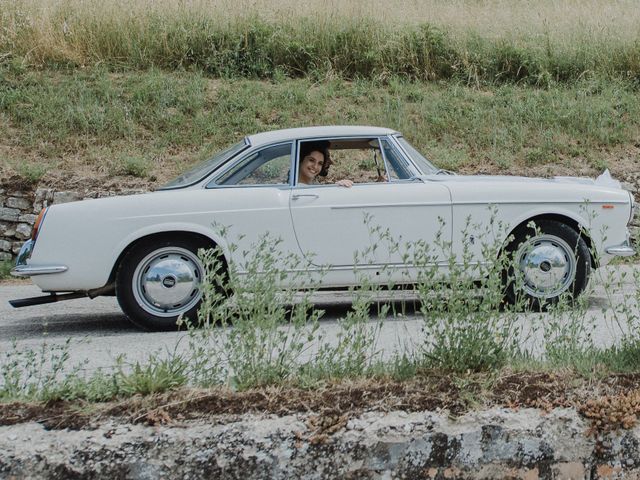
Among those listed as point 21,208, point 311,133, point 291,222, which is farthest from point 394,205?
point 21,208

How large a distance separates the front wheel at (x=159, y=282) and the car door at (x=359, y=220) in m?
0.92

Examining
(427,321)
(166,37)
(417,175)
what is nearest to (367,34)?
(166,37)

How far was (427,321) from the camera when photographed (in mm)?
3965

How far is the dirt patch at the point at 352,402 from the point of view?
3.41 meters

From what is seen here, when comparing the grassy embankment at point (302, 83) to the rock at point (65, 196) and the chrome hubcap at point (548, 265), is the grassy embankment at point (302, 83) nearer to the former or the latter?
the rock at point (65, 196)

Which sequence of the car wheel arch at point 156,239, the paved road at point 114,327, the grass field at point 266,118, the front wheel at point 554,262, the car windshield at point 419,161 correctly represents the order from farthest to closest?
the grass field at point 266,118 → the car windshield at point 419,161 → the front wheel at point 554,262 → the car wheel arch at point 156,239 → the paved road at point 114,327

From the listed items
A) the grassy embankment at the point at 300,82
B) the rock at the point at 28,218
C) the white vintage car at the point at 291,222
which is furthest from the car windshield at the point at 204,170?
the grassy embankment at the point at 300,82

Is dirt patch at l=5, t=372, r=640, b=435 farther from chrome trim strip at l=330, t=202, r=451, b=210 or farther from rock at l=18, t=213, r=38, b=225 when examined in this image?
rock at l=18, t=213, r=38, b=225

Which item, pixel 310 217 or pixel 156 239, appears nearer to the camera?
pixel 156 239

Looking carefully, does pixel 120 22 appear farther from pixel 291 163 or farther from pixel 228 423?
pixel 228 423

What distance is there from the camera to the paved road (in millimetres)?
6410

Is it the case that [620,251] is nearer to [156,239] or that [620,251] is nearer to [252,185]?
[252,185]

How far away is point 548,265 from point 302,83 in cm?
979

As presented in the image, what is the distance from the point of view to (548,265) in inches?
294
